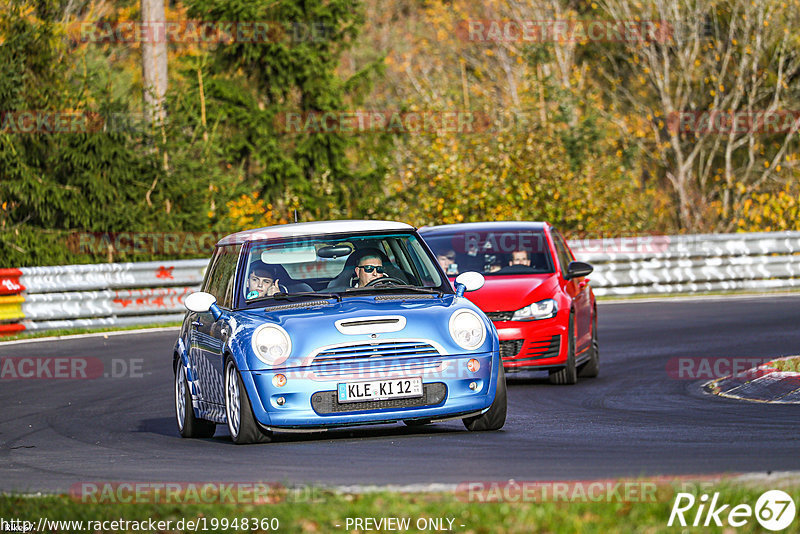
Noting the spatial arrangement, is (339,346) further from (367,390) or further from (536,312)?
(536,312)

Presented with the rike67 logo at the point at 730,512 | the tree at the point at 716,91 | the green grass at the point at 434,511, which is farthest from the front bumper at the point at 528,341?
the tree at the point at 716,91

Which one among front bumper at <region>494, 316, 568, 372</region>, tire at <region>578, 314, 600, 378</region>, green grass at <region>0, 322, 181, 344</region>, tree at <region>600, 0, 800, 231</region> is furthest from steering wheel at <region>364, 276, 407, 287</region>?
tree at <region>600, 0, 800, 231</region>

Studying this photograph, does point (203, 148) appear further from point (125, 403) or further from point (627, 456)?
point (627, 456)

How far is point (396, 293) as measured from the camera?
1047cm

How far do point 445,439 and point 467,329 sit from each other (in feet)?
2.59

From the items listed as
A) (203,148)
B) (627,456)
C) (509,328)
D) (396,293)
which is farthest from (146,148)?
(627,456)

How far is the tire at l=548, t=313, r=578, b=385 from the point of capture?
1441 centimetres

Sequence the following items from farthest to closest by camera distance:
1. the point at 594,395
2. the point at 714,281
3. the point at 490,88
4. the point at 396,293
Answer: the point at 490,88 → the point at 714,281 → the point at 594,395 → the point at 396,293

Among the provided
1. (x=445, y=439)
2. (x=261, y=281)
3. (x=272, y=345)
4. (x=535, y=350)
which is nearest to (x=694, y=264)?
(x=535, y=350)

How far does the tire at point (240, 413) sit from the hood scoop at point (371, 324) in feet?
2.75

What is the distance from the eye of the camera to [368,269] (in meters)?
11.0

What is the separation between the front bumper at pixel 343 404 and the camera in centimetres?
963

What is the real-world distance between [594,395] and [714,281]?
1626cm

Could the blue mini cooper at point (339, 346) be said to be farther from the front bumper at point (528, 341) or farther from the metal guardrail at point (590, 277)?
the metal guardrail at point (590, 277)
